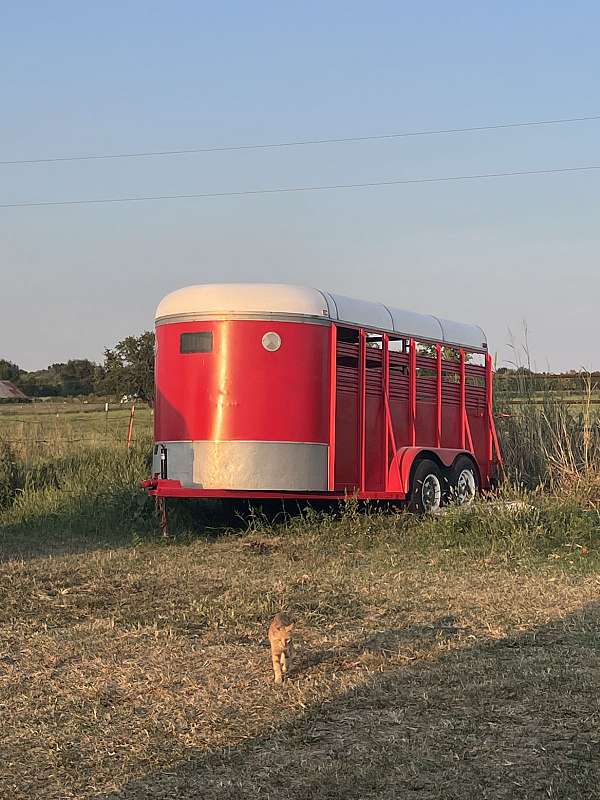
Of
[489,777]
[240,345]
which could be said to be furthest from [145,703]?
[240,345]

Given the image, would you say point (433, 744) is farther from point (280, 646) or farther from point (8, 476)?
point (8, 476)

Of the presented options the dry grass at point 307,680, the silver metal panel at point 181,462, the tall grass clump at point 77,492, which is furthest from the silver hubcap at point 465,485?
the tall grass clump at point 77,492

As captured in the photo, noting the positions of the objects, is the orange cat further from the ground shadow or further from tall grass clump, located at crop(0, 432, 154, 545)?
tall grass clump, located at crop(0, 432, 154, 545)

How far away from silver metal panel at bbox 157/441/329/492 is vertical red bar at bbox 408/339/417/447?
1.76 m

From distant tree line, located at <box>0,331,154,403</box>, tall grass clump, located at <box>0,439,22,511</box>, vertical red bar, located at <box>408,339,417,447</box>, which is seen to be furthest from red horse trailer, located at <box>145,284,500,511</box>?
distant tree line, located at <box>0,331,154,403</box>

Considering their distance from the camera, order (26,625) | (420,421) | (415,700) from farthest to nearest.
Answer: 1. (420,421)
2. (26,625)
3. (415,700)

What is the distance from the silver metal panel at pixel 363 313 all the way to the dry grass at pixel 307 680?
2983 millimetres

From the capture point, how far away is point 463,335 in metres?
13.2

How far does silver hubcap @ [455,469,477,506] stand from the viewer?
12.5 meters

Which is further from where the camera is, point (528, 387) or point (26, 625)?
point (528, 387)

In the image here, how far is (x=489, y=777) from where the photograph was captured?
4.07 metres

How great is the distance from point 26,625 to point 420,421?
6.46m

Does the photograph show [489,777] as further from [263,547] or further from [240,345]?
[240,345]

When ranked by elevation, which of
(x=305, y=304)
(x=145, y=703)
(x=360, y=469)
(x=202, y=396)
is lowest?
(x=145, y=703)
